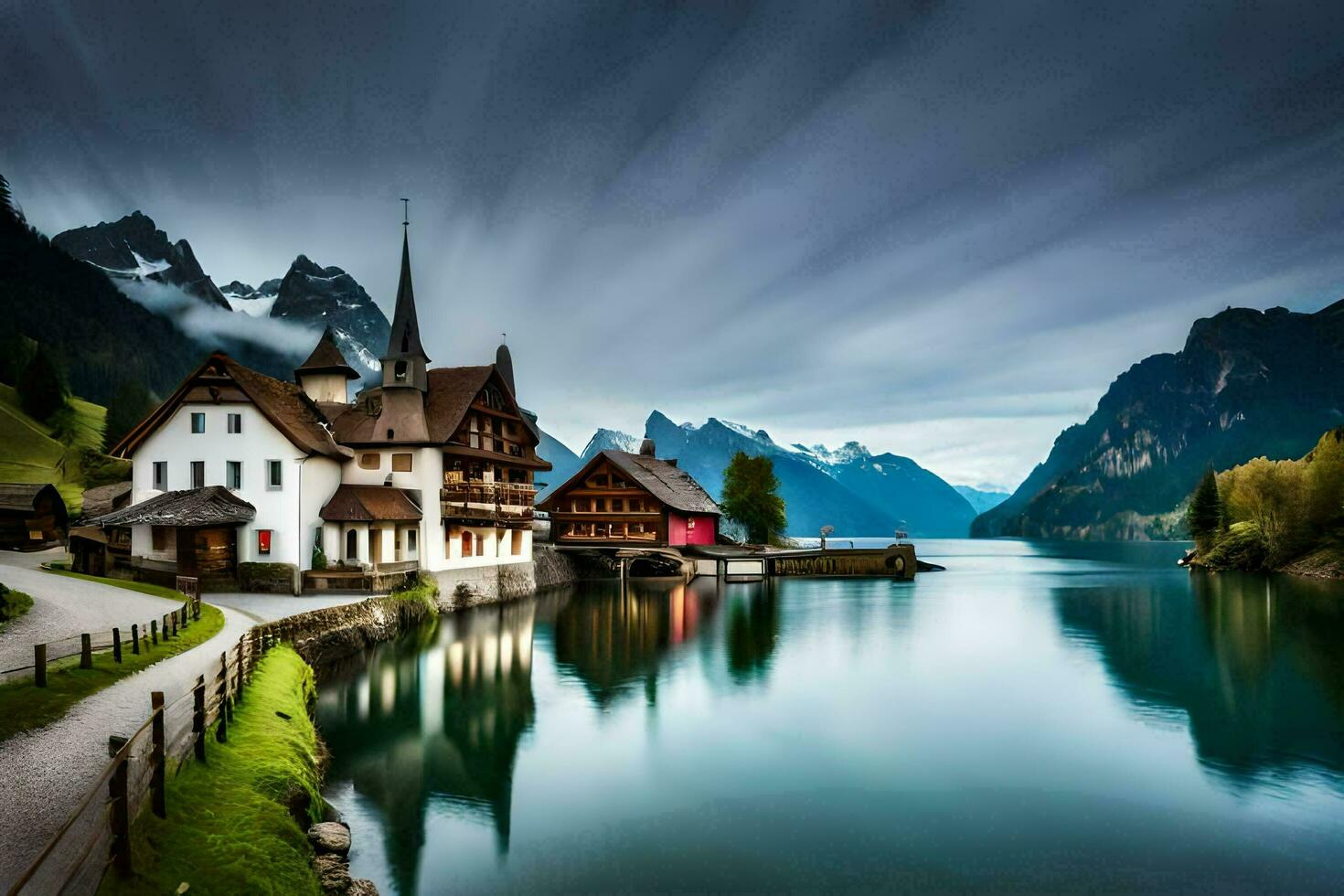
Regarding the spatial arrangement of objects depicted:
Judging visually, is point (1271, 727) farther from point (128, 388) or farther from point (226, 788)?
point (128, 388)

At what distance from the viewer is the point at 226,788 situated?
1096cm

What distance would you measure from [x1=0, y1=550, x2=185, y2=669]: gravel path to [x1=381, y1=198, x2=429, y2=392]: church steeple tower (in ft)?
56.1

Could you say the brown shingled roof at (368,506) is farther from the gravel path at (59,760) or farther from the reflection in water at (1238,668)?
the reflection in water at (1238,668)

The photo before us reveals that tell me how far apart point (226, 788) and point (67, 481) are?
6988 centimetres

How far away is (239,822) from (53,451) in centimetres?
7710

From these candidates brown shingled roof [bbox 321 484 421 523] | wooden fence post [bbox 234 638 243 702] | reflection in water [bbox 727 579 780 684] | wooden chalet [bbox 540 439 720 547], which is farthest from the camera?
wooden chalet [bbox 540 439 720 547]

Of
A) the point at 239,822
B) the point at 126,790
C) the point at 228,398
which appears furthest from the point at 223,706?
the point at 228,398

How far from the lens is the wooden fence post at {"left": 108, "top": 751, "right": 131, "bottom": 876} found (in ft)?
24.1

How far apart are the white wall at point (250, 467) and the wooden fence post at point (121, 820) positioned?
1154 inches

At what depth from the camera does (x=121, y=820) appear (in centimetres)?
759

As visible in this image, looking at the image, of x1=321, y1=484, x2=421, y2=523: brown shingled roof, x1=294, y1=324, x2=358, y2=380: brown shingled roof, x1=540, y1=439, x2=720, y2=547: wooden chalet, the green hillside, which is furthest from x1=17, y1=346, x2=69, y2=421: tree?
x1=321, y1=484, x2=421, y2=523: brown shingled roof

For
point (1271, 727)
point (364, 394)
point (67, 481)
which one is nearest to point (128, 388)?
point (67, 481)

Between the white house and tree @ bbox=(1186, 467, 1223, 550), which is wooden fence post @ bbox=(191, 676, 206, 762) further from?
tree @ bbox=(1186, 467, 1223, 550)

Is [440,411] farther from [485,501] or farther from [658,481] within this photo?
[658,481]
